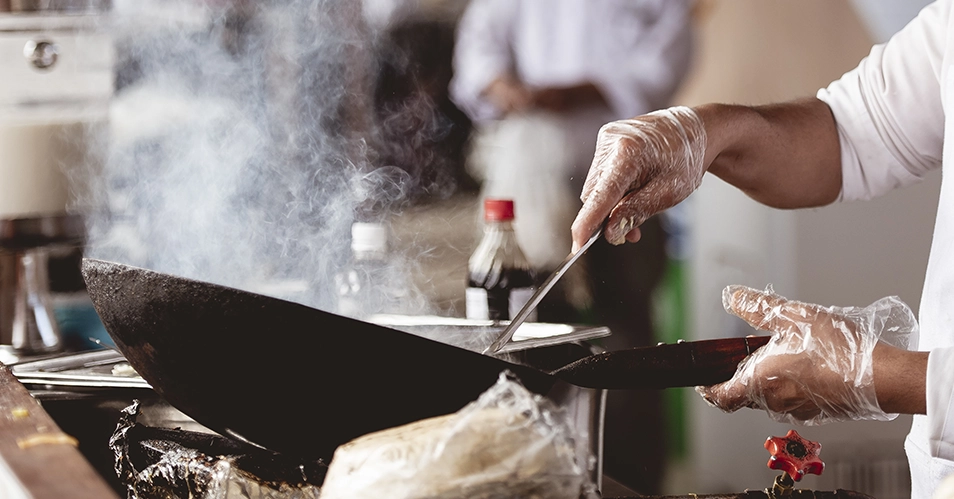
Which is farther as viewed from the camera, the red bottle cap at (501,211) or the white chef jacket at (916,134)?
the red bottle cap at (501,211)

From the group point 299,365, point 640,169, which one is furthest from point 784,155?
point 299,365

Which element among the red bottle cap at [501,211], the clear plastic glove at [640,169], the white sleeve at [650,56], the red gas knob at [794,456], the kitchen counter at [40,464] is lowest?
the red gas knob at [794,456]

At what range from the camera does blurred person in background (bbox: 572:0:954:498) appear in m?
0.89

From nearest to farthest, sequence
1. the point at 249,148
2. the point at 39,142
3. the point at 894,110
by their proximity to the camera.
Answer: the point at 894,110 → the point at 39,142 → the point at 249,148

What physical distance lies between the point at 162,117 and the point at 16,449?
1.78m

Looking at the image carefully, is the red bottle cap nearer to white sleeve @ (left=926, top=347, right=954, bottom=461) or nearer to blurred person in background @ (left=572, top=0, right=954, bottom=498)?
blurred person in background @ (left=572, top=0, right=954, bottom=498)

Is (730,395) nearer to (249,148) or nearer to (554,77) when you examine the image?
(249,148)

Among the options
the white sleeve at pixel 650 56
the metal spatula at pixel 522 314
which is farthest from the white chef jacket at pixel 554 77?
the metal spatula at pixel 522 314

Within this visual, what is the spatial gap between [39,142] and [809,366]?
4.81 feet

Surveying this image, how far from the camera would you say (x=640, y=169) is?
122 centimetres

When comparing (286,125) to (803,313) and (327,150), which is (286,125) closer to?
(327,150)

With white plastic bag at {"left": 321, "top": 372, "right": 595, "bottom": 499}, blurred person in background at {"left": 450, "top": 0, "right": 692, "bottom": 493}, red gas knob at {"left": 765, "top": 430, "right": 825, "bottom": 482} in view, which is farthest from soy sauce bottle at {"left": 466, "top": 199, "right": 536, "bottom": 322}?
white plastic bag at {"left": 321, "top": 372, "right": 595, "bottom": 499}

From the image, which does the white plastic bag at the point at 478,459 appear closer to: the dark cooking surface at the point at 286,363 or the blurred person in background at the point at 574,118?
the dark cooking surface at the point at 286,363

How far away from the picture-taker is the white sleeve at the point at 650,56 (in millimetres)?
2678
